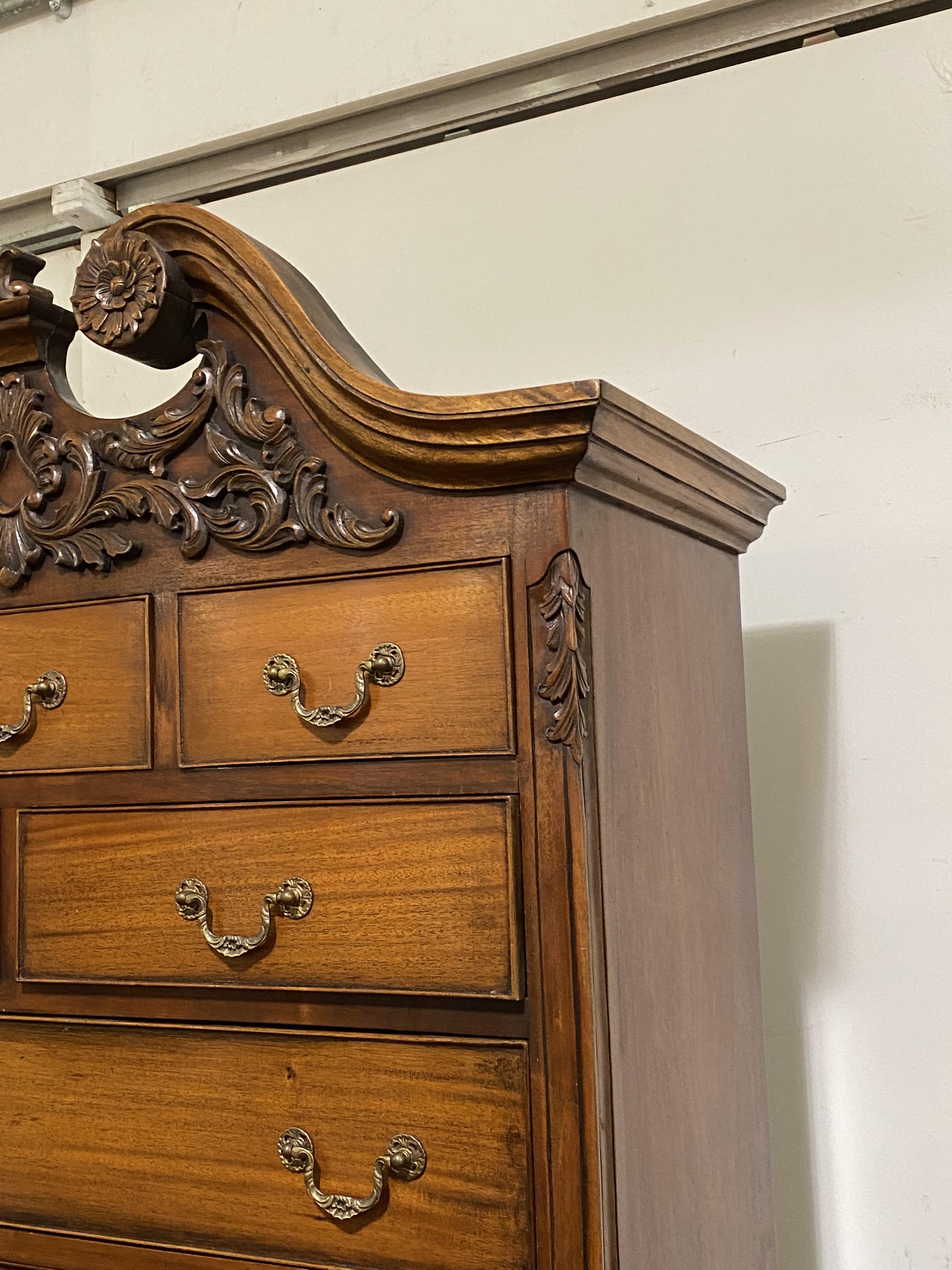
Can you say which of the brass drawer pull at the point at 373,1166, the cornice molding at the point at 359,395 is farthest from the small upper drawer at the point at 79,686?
the brass drawer pull at the point at 373,1166

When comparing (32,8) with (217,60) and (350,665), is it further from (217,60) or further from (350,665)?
(350,665)

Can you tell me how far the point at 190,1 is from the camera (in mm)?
2037

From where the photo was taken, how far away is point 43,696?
126 cm

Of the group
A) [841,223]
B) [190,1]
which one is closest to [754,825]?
[841,223]

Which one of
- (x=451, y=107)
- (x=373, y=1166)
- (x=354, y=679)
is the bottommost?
(x=373, y=1166)

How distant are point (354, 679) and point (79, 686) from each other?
0.31 metres

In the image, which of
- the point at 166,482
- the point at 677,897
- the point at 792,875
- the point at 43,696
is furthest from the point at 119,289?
the point at 792,875

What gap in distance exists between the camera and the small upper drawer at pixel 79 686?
3.97 ft

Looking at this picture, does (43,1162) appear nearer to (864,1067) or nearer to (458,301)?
(864,1067)

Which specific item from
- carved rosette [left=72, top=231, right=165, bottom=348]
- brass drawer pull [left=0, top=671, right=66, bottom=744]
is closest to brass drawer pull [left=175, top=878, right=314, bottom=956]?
brass drawer pull [left=0, top=671, right=66, bottom=744]

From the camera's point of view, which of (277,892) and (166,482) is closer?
(277,892)

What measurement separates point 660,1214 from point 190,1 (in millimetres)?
1876

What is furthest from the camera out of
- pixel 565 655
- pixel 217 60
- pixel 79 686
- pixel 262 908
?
pixel 217 60

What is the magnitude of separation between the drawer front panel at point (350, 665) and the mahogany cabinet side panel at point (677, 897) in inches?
3.5
